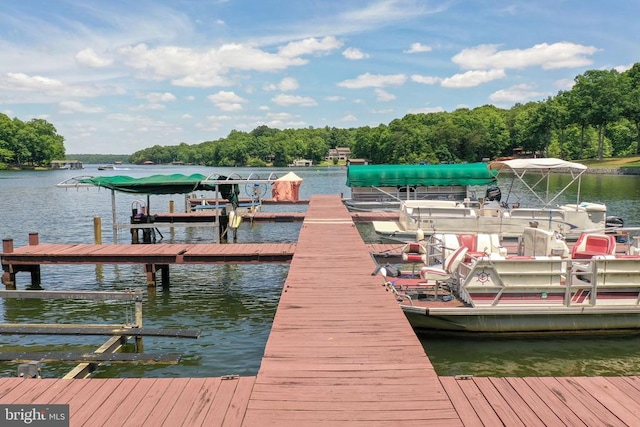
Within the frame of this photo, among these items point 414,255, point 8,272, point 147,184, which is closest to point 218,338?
point 414,255

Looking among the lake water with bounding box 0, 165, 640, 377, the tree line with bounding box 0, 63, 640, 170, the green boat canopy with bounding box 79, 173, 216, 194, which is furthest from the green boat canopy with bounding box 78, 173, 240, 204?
the tree line with bounding box 0, 63, 640, 170

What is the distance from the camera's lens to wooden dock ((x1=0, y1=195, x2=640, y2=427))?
5320mm

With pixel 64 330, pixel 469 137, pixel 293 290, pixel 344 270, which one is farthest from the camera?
pixel 469 137

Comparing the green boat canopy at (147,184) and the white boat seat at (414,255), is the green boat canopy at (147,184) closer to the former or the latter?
the green boat canopy at (147,184)

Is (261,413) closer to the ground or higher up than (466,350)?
higher up

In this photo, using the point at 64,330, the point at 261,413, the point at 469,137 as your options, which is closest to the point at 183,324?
the point at 64,330

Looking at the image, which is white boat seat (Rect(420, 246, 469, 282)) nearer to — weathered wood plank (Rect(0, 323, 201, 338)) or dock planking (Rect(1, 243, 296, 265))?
dock planking (Rect(1, 243, 296, 265))

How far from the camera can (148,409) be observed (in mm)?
5672

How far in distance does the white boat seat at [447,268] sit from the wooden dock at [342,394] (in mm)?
4495

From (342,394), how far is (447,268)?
702cm

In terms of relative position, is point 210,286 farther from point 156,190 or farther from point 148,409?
point 148,409

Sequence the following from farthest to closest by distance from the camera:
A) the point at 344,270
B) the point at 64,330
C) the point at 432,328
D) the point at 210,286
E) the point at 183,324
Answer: the point at 210,286, the point at 183,324, the point at 344,270, the point at 432,328, the point at 64,330

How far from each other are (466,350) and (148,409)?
7368 millimetres

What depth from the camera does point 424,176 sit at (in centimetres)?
2800
